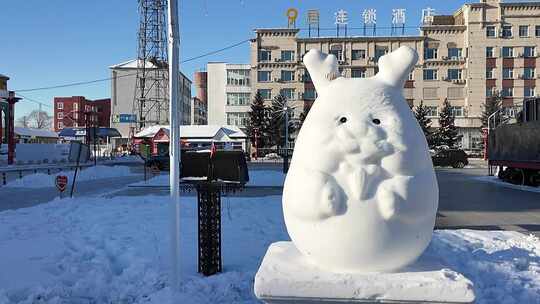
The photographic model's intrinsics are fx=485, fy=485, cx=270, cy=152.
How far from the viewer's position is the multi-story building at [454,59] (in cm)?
6022

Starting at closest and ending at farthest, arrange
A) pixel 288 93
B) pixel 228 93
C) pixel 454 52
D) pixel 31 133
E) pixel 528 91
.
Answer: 1. pixel 528 91
2. pixel 454 52
3. pixel 288 93
4. pixel 31 133
5. pixel 228 93

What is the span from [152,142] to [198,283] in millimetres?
37175

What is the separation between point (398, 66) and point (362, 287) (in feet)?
5.54

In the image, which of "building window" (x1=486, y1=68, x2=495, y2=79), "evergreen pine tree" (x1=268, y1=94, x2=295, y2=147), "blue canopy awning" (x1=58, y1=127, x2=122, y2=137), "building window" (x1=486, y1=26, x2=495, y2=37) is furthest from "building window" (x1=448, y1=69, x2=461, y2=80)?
"blue canopy awning" (x1=58, y1=127, x2=122, y2=137)

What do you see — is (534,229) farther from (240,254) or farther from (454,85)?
(454,85)

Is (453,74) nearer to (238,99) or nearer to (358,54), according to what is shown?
(358,54)

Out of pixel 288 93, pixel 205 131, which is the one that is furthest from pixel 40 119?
pixel 205 131

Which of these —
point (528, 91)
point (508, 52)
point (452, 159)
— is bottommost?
point (452, 159)

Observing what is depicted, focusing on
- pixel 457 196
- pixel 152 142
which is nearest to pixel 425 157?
pixel 457 196

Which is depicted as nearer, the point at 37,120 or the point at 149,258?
the point at 149,258

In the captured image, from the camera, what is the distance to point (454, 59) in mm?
61594

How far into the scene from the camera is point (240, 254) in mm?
7277

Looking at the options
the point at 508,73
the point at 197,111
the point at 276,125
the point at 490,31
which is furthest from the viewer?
Answer: the point at 197,111

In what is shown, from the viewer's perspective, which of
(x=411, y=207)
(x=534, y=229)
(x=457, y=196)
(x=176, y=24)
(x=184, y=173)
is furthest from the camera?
(x=457, y=196)
